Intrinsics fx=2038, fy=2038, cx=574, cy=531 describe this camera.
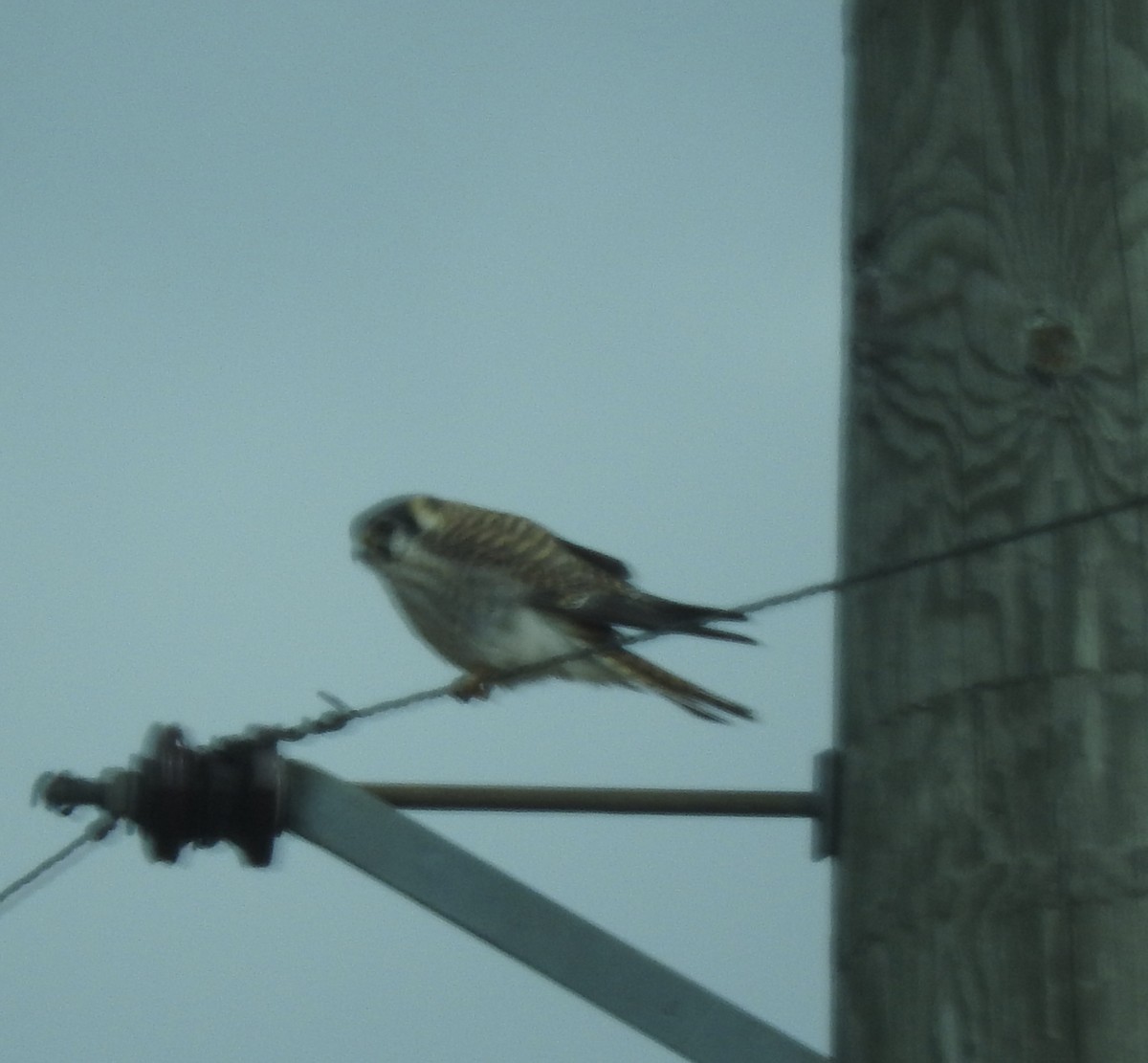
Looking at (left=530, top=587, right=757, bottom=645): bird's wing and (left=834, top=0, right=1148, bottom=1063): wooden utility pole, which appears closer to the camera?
(left=834, top=0, right=1148, bottom=1063): wooden utility pole

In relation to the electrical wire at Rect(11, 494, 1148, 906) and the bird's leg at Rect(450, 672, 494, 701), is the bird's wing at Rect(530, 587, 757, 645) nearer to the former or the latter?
the bird's leg at Rect(450, 672, 494, 701)

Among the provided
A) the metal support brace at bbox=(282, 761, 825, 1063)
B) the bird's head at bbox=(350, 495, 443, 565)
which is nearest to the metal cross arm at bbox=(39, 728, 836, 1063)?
the metal support brace at bbox=(282, 761, 825, 1063)

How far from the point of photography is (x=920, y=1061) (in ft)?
6.01

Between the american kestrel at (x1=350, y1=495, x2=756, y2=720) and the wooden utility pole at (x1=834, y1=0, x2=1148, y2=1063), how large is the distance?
2251 mm

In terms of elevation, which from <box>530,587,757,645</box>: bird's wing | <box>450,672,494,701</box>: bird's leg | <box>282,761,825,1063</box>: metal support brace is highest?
Result: <box>530,587,757,645</box>: bird's wing

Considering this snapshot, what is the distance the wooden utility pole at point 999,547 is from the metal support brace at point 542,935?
0.38 ft

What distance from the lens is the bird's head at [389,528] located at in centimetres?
484

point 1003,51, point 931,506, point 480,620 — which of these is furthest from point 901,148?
point 480,620

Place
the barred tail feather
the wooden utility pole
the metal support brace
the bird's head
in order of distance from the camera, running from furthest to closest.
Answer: the bird's head, the barred tail feather, the metal support brace, the wooden utility pole

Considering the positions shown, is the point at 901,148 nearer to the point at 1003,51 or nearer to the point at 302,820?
the point at 1003,51

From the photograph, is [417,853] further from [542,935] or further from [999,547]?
[999,547]

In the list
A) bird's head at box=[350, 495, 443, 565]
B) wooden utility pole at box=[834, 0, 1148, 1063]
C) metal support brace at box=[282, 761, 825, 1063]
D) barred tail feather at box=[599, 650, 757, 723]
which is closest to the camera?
wooden utility pole at box=[834, 0, 1148, 1063]

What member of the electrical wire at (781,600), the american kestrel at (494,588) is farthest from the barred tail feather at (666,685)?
the electrical wire at (781,600)

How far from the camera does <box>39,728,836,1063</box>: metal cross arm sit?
194 cm
